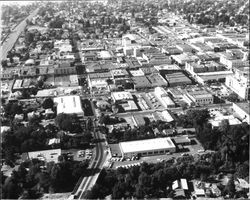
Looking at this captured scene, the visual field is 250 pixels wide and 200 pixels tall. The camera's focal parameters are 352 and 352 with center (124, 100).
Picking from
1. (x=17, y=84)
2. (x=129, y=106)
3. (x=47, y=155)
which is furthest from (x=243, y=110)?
(x=17, y=84)

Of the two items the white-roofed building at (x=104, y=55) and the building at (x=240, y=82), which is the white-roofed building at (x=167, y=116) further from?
the white-roofed building at (x=104, y=55)

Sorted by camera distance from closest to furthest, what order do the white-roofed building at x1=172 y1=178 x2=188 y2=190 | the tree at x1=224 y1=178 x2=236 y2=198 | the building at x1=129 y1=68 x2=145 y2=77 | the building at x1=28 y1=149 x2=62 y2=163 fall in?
the tree at x1=224 y1=178 x2=236 y2=198, the white-roofed building at x1=172 y1=178 x2=188 y2=190, the building at x1=28 y1=149 x2=62 y2=163, the building at x1=129 y1=68 x2=145 y2=77

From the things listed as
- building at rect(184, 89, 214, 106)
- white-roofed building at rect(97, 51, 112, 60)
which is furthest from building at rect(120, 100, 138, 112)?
white-roofed building at rect(97, 51, 112, 60)

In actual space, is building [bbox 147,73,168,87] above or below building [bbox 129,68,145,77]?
above

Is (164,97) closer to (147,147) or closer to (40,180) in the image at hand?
(147,147)

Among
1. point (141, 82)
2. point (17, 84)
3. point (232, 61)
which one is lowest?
point (17, 84)

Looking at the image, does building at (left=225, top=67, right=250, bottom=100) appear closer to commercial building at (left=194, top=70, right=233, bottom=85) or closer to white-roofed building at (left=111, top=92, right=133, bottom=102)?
commercial building at (left=194, top=70, right=233, bottom=85)

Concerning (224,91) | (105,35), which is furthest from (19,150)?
(105,35)
